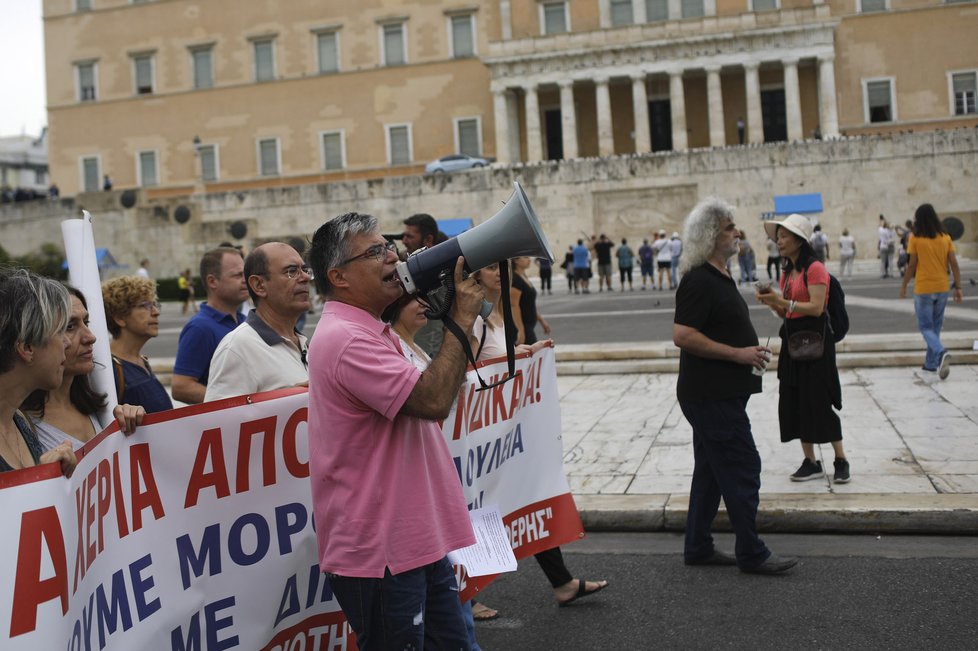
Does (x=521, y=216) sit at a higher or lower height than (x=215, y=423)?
higher

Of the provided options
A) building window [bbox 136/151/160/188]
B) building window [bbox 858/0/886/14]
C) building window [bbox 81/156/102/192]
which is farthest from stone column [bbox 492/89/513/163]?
building window [bbox 81/156/102/192]

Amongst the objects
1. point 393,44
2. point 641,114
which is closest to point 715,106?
point 641,114

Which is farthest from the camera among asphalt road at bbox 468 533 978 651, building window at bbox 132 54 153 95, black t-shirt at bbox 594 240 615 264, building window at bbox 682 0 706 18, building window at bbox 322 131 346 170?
building window at bbox 132 54 153 95

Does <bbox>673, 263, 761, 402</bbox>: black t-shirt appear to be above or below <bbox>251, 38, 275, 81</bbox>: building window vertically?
below

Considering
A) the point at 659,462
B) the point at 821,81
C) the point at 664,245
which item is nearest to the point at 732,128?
the point at 821,81

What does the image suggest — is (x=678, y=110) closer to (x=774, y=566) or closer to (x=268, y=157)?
(x=268, y=157)

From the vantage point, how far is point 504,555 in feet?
13.5

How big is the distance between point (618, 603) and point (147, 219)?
40.9m

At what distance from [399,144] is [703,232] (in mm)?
50892

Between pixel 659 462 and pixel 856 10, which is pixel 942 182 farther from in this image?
pixel 659 462

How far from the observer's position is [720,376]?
16.5 feet

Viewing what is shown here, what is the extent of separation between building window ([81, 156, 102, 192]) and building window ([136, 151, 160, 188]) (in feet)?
9.77

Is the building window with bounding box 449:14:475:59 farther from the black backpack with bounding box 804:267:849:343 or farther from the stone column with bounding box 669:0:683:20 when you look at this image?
the black backpack with bounding box 804:267:849:343

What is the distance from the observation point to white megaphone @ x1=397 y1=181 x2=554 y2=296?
9.52ft
